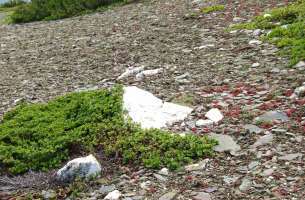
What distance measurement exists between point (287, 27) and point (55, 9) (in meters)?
15.8

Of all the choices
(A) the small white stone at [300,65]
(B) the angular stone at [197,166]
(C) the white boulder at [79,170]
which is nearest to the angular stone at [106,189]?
(C) the white boulder at [79,170]

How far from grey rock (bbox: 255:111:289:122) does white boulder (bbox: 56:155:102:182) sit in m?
2.77

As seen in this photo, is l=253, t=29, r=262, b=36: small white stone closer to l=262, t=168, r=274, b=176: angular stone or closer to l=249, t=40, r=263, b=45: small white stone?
l=249, t=40, r=263, b=45: small white stone

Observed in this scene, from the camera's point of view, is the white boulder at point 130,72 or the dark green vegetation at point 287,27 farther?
the white boulder at point 130,72

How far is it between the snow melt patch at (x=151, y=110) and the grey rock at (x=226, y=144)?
3.54ft

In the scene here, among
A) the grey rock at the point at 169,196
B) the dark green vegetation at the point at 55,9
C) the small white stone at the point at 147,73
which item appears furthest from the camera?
the dark green vegetation at the point at 55,9

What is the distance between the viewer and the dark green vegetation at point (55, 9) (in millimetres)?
26312

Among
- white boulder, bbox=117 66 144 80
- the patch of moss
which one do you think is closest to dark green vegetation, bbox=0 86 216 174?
white boulder, bbox=117 66 144 80

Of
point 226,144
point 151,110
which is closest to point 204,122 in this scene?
point 226,144

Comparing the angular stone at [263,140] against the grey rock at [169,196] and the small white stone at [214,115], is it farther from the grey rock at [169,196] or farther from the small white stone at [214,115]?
the grey rock at [169,196]

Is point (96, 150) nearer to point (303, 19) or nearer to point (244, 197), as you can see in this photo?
point (244, 197)

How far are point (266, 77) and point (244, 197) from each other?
4.45 metres

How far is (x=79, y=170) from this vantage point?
323 inches

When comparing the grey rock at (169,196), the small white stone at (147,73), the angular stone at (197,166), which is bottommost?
the grey rock at (169,196)
